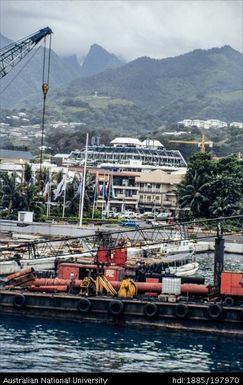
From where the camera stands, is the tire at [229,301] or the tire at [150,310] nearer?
the tire at [150,310]

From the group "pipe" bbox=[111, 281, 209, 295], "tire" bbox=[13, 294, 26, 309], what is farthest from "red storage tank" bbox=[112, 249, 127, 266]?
"tire" bbox=[13, 294, 26, 309]

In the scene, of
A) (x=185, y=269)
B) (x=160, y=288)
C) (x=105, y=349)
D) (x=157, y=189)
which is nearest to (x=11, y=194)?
(x=185, y=269)

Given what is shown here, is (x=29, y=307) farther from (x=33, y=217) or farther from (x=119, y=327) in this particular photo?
(x=33, y=217)

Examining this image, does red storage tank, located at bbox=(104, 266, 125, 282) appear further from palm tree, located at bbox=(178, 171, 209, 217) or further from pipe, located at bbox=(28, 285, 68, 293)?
palm tree, located at bbox=(178, 171, 209, 217)

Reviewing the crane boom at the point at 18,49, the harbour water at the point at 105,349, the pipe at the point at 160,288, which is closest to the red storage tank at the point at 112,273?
the pipe at the point at 160,288

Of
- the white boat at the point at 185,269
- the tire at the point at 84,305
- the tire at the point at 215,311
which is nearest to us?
the tire at the point at 215,311

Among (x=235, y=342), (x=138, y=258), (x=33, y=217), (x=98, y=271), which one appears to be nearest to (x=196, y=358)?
(x=235, y=342)

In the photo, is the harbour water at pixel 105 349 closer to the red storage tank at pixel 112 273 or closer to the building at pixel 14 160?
the red storage tank at pixel 112 273
